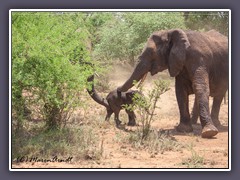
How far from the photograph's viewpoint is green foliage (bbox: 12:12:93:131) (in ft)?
27.0

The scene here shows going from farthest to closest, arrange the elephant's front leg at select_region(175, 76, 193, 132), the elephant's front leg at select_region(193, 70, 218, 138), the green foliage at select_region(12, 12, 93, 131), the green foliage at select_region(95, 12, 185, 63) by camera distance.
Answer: the green foliage at select_region(95, 12, 185, 63), the elephant's front leg at select_region(175, 76, 193, 132), the elephant's front leg at select_region(193, 70, 218, 138), the green foliage at select_region(12, 12, 93, 131)

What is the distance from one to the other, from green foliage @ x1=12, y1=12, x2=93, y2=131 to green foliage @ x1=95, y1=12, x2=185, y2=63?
7.53 metres

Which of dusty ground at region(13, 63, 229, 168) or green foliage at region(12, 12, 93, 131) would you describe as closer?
dusty ground at region(13, 63, 229, 168)

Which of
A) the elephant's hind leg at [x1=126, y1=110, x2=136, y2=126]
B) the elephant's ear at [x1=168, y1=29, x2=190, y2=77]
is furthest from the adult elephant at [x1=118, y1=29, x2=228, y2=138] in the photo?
the elephant's hind leg at [x1=126, y1=110, x2=136, y2=126]

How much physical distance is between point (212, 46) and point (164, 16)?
5.89 metres

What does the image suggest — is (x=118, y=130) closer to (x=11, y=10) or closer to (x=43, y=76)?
(x=43, y=76)

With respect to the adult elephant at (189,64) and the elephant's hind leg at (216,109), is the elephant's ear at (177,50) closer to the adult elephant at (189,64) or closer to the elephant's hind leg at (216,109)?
the adult elephant at (189,64)

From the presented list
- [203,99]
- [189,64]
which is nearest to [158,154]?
[203,99]

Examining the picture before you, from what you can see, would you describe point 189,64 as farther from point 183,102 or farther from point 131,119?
point 131,119

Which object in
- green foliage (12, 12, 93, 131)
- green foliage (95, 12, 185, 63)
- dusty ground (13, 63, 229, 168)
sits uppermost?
green foliage (95, 12, 185, 63)

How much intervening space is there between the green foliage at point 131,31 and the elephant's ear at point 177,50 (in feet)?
17.5

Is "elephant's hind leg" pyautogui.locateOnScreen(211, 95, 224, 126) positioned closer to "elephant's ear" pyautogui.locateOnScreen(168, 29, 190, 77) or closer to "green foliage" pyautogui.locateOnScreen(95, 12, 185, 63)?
"elephant's ear" pyautogui.locateOnScreen(168, 29, 190, 77)
